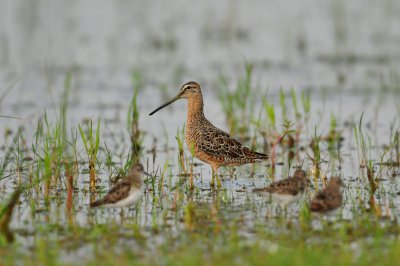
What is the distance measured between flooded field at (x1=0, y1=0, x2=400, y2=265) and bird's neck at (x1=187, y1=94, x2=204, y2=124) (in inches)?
19.1

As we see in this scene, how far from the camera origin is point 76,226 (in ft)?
26.8

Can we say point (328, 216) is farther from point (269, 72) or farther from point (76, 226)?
point (269, 72)

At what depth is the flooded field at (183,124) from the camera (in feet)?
25.7

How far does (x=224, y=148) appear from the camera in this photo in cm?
1088

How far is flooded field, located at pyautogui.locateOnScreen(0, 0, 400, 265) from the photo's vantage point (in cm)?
783

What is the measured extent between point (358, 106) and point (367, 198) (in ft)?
19.1

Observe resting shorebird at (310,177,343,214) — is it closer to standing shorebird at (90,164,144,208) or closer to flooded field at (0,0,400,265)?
flooded field at (0,0,400,265)

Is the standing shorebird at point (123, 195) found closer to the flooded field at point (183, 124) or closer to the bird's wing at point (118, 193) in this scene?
the bird's wing at point (118, 193)

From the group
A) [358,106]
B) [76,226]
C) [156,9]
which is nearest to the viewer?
[76,226]

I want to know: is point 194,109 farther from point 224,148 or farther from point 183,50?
point 183,50

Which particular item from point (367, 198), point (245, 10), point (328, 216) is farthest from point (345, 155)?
point (245, 10)

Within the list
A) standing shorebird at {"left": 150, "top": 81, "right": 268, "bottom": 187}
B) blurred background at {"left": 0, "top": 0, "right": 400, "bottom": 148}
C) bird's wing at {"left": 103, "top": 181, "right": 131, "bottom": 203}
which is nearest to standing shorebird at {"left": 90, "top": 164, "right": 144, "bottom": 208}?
bird's wing at {"left": 103, "top": 181, "right": 131, "bottom": 203}

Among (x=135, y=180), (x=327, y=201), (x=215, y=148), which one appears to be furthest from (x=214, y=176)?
(x=327, y=201)

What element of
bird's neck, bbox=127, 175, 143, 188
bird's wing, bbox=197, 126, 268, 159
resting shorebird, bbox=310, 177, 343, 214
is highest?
bird's wing, bbox=197, 126, 268, 159
